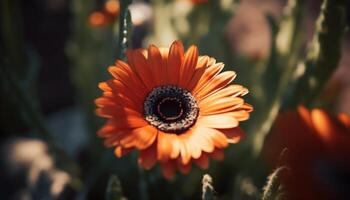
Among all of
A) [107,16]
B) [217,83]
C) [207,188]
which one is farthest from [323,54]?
[107,16]

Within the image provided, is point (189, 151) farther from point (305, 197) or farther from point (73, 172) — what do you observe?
point (73, 172)

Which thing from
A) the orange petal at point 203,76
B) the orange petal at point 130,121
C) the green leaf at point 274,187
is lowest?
the green leaf at point 274,187

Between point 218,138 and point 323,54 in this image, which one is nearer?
point 218,138

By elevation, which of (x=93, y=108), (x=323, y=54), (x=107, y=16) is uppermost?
(x=107, y=16)

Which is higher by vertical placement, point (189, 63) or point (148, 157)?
point (189, 63)

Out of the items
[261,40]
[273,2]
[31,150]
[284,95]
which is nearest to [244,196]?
[284,95]

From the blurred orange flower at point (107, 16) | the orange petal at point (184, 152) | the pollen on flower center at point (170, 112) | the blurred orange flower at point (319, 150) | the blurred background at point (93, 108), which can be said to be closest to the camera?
the orange petal at point (184, 152)

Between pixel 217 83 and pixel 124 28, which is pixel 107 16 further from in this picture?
pixel 217 83

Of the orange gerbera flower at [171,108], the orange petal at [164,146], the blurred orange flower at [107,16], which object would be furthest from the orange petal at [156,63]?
the blurred orange flower at [107,16]

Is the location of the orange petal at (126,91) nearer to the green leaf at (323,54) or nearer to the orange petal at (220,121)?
the orange petal at (220,121)
